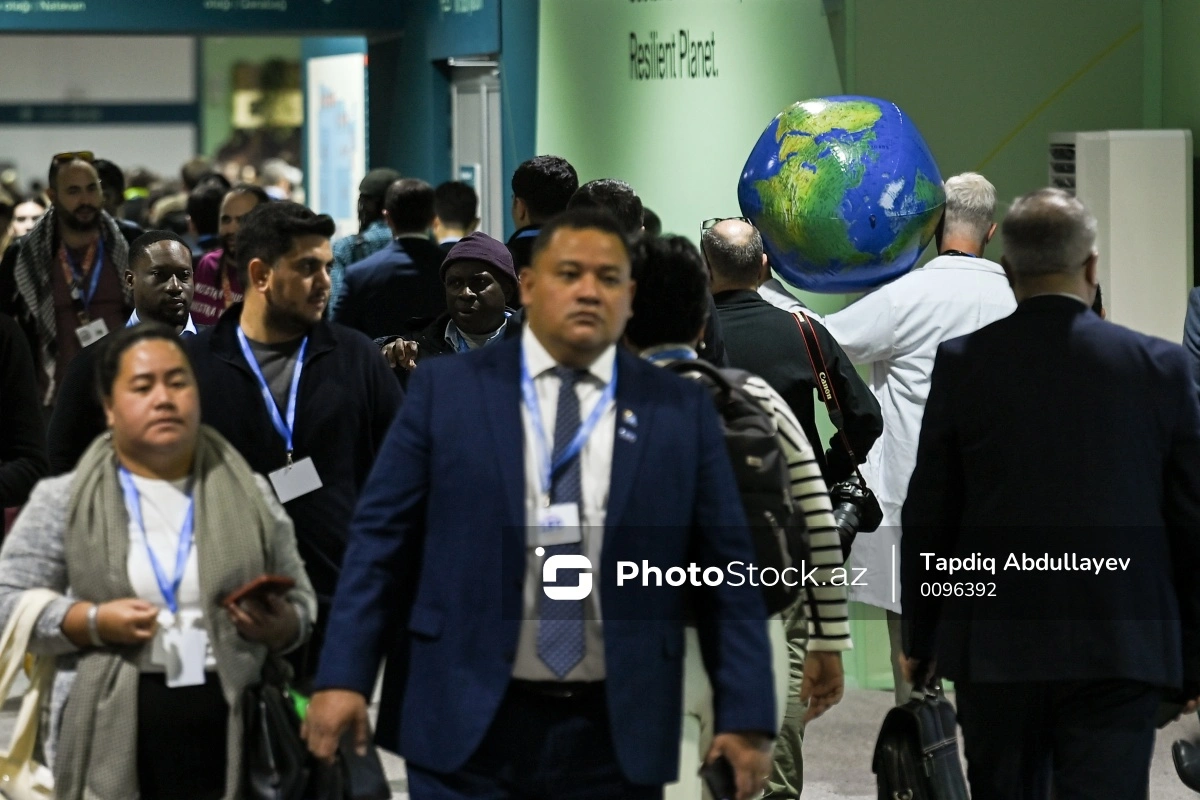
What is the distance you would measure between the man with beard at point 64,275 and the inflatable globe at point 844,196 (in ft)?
9.66

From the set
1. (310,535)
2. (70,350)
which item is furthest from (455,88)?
(310,535)

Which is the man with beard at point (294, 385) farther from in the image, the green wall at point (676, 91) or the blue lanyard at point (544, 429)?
the green wall at point (676, 91)

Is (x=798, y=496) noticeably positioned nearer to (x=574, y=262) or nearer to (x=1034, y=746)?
(x=1034, y=746)

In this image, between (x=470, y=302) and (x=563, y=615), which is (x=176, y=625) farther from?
(x=470, y=302)

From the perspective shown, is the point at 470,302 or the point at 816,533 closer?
the point at 816,533

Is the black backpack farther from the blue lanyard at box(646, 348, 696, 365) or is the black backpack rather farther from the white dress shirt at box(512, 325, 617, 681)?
the white dress shirt at box(512, 325, 617, 681)

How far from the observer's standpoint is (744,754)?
3453 millimetres

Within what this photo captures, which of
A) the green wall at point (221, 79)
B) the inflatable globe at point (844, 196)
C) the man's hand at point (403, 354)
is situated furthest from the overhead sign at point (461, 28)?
the green wall at point (221, 79)

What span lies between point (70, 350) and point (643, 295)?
4.40 m

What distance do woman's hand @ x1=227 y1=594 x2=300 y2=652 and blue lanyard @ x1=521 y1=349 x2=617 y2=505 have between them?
654 mm

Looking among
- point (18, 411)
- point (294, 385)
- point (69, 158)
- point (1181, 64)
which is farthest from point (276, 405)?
point (1181, 64)

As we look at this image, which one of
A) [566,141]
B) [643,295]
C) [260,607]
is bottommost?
[260,607]

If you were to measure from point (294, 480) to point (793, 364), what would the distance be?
1566mm

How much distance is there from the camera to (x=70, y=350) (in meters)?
7.93
